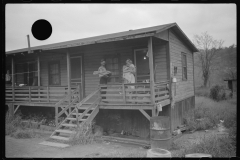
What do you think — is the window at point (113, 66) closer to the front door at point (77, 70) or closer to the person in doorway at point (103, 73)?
the person in doorway at point (103, 73)

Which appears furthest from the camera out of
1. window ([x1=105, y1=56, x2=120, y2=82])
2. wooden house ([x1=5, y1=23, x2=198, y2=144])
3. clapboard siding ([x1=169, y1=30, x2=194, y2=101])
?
window ([x1=105, y1=56, x2=120, y2=82])

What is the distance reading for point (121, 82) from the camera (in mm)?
10922

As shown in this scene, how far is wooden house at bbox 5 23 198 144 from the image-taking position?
874 cm

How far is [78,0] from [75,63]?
8.82 metres

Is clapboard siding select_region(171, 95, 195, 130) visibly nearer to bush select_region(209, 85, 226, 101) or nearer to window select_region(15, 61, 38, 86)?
bush select_region(209, 85, 226, 101)

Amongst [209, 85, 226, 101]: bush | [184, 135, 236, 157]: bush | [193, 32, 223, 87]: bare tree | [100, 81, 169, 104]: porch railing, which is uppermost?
[193, 32, 223, 87]: bare tree

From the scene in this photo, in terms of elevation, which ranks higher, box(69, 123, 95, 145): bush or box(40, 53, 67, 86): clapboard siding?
box(40, 53, 67, 86): clapboard siding

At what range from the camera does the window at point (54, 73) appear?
13.7 m

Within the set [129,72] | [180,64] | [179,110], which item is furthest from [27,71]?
[179,110]

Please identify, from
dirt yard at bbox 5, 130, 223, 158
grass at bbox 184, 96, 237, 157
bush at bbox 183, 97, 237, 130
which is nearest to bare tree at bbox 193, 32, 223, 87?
bush at bbox 183, 97, 237, 130

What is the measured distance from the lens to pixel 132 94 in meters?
8.53

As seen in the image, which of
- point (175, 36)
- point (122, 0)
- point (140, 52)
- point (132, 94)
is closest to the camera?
point (122, 0)
